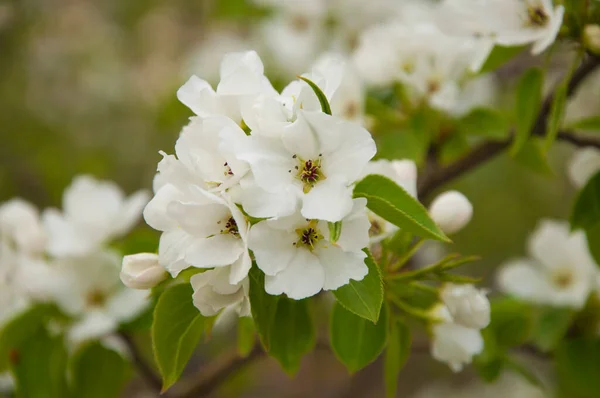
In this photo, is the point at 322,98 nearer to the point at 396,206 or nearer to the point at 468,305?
the point at 396,206

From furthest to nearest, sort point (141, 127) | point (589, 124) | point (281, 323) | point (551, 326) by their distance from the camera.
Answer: point (141, 127) < point (551, 326) < point (589, 124) < point (281, 323)

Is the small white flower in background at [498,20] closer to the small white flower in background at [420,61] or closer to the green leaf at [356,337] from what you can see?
the small white flower in background at [420,61]

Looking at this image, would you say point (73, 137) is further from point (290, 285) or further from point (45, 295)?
point (290, 285)

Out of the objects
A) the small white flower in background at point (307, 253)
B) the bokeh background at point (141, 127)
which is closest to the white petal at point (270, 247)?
the small white flower in background at point (307, 253)

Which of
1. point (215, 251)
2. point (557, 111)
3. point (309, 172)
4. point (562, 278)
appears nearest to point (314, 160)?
point (309, 172)

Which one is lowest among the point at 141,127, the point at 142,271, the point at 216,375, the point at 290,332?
the point at 141,127

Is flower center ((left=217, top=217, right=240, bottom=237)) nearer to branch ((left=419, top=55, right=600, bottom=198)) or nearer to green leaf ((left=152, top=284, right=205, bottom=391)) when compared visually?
green leaf ((left=152, top=284, right=205, bottom=391))

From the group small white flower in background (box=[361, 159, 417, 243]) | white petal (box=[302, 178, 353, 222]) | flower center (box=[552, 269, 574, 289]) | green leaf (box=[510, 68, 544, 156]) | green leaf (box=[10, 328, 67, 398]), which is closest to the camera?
white petal (box=[302, 178, 353, 222])

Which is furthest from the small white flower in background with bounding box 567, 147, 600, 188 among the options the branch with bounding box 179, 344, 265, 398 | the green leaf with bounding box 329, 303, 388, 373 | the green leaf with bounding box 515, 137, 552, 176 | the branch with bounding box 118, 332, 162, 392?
the branch with bounding box 118, 332, 162, 392
